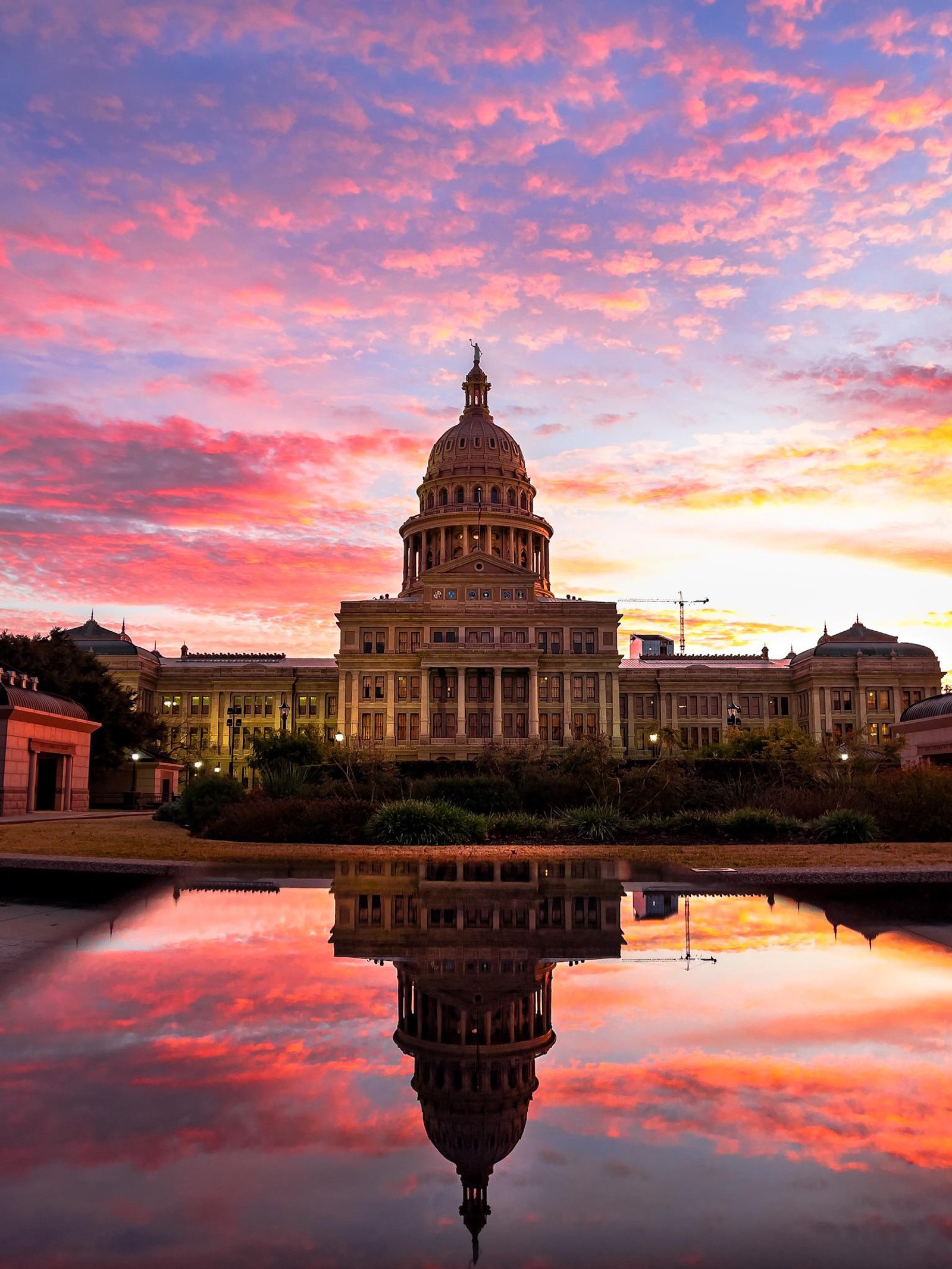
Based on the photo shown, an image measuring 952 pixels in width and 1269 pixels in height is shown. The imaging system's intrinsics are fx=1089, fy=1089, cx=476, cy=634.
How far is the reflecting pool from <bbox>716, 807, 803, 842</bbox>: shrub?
15006 millimetres

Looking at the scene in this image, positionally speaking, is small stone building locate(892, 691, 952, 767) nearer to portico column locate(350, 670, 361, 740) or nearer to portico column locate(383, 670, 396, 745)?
portico column locate(383, 670, 396, 745)

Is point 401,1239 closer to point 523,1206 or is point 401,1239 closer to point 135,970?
point 523,1206

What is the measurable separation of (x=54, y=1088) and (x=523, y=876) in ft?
39.6

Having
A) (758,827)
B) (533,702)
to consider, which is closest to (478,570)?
(533,702)

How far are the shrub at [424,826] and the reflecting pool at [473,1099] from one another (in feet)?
46.0

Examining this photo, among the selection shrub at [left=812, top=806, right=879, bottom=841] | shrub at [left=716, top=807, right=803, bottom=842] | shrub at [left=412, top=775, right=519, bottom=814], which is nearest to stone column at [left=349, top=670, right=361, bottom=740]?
shrub at [left=412, top=775, right=519, bottom=814]

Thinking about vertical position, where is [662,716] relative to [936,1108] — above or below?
above

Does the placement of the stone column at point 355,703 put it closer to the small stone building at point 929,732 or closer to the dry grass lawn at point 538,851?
the small stone building at point 929,732

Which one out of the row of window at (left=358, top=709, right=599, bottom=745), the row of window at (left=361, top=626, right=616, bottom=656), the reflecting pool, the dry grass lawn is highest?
the row of window at (left=361, top=626, right=616, bottom=656)

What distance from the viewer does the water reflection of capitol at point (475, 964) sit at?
17.7 feet

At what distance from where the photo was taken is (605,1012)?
767cm

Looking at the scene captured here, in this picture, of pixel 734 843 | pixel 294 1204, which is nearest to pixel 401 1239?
pixel 294 1204

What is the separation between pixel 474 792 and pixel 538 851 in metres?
9.41

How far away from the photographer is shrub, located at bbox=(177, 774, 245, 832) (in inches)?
1255
